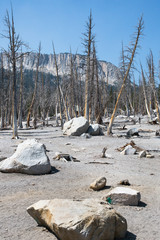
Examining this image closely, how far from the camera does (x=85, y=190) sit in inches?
201

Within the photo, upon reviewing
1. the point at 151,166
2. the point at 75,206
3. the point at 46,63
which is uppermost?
the point at 46,63

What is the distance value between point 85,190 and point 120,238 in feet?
6.56

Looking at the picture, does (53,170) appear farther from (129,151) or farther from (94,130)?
(94,130)

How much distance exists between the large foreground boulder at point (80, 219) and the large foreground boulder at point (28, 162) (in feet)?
9.46

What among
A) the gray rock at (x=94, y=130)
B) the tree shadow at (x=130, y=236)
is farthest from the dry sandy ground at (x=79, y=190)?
the gray rock at (x=94, y=130)

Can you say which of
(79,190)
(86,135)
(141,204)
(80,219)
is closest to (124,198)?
(141,204)

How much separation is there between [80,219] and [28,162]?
3668 mm

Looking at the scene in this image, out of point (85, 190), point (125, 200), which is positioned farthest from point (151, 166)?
point (125, 200)

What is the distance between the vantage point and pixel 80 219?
281cm

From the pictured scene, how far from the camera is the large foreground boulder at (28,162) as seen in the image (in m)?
6.21

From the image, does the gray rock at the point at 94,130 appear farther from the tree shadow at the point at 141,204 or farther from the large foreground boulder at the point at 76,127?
the tree shadow at the point at 141,204

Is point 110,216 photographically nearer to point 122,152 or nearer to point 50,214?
point 50,214

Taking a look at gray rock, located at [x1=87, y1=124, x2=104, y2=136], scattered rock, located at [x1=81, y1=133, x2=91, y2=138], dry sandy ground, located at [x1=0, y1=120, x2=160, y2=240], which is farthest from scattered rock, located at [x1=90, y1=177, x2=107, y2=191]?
gray rock, located at [x1=87, y1=124, x2=104, y2=136]

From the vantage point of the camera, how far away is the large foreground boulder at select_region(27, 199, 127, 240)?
2783 mm
